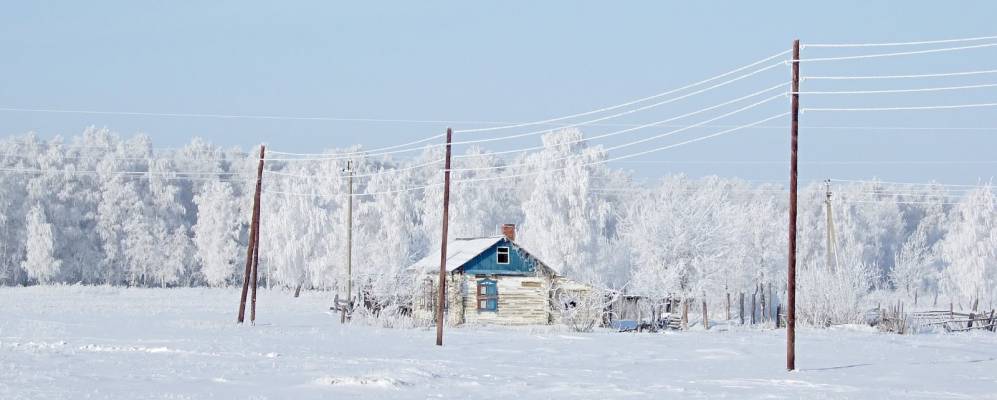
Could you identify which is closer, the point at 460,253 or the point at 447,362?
the point at 447,362

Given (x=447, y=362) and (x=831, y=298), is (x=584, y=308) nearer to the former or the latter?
(x=831, y=298)

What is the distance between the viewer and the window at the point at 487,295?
2094 inches

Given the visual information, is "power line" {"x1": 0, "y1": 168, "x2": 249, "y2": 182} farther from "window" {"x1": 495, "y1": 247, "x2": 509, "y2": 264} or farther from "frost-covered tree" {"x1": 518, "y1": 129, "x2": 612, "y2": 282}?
"window" {"x1": 495, "y1": 247, "x2": 509, "y2": 264}

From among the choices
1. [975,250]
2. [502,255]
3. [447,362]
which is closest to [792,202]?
[447,362]

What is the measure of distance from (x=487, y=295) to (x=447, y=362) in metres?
21.5

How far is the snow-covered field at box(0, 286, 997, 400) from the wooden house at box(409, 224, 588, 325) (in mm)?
2877

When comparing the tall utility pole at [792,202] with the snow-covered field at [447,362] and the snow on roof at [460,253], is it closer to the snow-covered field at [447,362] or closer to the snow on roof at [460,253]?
the snow-covered field at [447,362]

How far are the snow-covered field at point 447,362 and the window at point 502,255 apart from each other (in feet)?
13.5

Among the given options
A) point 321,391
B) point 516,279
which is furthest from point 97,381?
point 516,279

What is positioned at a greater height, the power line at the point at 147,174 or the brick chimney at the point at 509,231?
the power line at the point at 147,174

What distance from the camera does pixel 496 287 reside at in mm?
53438

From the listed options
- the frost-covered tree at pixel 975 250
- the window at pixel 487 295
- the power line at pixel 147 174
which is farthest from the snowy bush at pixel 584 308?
the power line at pixel 147 174

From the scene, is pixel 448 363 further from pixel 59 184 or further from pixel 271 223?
pixel 59 184

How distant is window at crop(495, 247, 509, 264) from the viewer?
53.5 m
